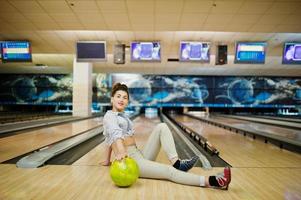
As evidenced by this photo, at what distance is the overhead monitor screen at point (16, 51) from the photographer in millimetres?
7547

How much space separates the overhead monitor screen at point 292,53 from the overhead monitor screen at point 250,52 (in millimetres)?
605

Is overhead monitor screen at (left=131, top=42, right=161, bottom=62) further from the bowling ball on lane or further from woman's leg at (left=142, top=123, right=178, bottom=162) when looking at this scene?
the bowling ball on lane

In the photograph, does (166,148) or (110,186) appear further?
(166,148)

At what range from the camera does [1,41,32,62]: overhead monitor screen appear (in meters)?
7.55

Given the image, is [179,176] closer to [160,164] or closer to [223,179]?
[160,164]

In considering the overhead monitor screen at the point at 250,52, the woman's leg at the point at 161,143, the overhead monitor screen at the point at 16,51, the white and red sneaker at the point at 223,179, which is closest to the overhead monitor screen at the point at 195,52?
the overhead monitor screen at the point at 250,52

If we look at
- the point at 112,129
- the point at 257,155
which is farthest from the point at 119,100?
the point at 257,155

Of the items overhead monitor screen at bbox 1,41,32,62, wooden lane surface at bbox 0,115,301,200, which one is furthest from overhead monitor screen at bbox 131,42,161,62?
wooden lane surface at bbox 0,115,301,200

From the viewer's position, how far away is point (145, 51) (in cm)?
737

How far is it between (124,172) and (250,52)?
6.31m

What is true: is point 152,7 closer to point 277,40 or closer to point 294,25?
point 294,25

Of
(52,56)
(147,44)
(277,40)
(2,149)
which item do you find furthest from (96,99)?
(2,149)

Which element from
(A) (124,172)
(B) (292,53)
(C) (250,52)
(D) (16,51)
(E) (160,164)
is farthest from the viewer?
(D) (16,51)

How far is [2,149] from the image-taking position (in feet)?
13.0
